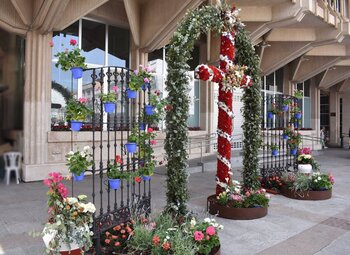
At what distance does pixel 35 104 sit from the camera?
30.1 ft

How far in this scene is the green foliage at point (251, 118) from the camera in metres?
6.79

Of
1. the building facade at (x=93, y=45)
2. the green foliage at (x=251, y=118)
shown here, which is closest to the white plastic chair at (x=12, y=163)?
the building facade at (x=93, y=45)

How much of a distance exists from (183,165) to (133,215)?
3.55ft

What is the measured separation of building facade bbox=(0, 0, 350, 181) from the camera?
8.84m

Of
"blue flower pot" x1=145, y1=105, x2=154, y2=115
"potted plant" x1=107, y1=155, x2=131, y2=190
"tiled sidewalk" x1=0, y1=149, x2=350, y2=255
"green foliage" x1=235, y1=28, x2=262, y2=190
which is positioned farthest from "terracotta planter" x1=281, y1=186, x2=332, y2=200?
"potted plant" x1=107, y1=155, x2=131, y2=190

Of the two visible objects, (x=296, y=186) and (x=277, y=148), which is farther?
(x=277, y=148)

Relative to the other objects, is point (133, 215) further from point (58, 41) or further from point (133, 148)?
point (58, 41)

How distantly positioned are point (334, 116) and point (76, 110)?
1022 inches

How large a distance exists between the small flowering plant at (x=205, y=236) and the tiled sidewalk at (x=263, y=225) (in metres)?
0.53

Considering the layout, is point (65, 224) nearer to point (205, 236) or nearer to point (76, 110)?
point (76, 110)

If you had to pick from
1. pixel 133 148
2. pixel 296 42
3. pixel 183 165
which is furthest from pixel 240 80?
pixel 296 42

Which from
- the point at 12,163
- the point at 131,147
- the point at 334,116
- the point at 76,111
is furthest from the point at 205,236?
the point at 334,116

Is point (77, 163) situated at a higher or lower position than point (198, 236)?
higher

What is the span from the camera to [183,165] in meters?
5.06
